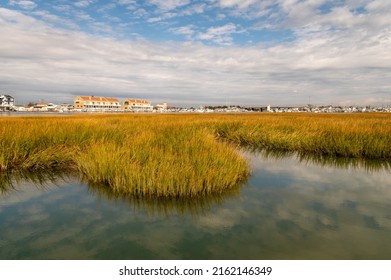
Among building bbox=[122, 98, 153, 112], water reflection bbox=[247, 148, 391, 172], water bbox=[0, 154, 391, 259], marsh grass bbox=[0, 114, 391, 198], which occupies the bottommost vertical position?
water bbox=[0, 154, 391, 259]

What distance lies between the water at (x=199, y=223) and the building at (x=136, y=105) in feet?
462

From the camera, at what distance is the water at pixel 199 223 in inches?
171

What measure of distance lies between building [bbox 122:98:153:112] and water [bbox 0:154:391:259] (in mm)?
140727

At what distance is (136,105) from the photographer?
487 feet

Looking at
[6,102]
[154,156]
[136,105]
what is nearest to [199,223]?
[154,156]

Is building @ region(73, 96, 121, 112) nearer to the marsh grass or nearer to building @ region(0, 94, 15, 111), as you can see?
building @ region(0, 94, 15, 111)

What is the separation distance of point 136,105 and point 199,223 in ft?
487

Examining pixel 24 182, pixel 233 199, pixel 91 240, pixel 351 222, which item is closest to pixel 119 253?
pixel 91 240

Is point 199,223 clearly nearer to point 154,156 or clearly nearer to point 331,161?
point 154,156

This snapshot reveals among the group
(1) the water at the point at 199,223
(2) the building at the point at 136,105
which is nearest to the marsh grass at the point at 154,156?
(1) the water at the point at 199,223

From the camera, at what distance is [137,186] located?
21.7 feet

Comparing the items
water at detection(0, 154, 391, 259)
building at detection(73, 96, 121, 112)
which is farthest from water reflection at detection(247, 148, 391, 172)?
building at detection(73, 96, 121, 112)

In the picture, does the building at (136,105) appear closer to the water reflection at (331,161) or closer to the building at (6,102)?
the building at (6,102)

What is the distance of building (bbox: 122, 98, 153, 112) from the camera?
144m
